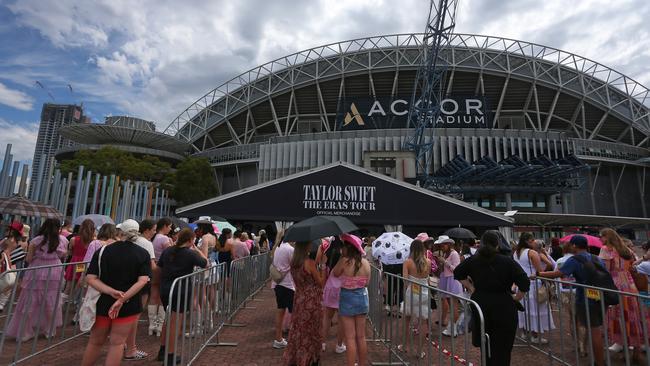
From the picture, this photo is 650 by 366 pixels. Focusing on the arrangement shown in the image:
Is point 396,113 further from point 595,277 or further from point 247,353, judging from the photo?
point 247,353

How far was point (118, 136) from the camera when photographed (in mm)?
52312

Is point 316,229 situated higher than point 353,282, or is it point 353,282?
point 316,229

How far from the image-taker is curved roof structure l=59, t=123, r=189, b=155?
50.1 metres

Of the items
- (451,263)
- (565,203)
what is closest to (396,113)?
(565,203)

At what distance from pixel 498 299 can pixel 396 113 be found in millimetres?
Answer: 47425

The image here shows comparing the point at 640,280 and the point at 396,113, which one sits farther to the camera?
the point at 396,113

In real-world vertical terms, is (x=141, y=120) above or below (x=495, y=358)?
above

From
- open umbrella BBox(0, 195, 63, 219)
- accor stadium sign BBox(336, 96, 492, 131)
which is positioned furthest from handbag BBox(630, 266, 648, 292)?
accor stadium sign BBox(336, 96, 492, 131)

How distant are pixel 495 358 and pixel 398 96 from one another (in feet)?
163

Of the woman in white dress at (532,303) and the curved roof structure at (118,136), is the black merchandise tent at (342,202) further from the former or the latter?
the curved roof structure at (118,136)

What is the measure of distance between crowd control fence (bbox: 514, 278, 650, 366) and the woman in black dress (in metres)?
1.22

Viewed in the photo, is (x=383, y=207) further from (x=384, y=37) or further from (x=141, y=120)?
(x=141, y=120)

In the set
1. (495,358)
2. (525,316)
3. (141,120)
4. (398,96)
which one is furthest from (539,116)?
(141,120)

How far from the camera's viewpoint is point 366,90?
178 feet
